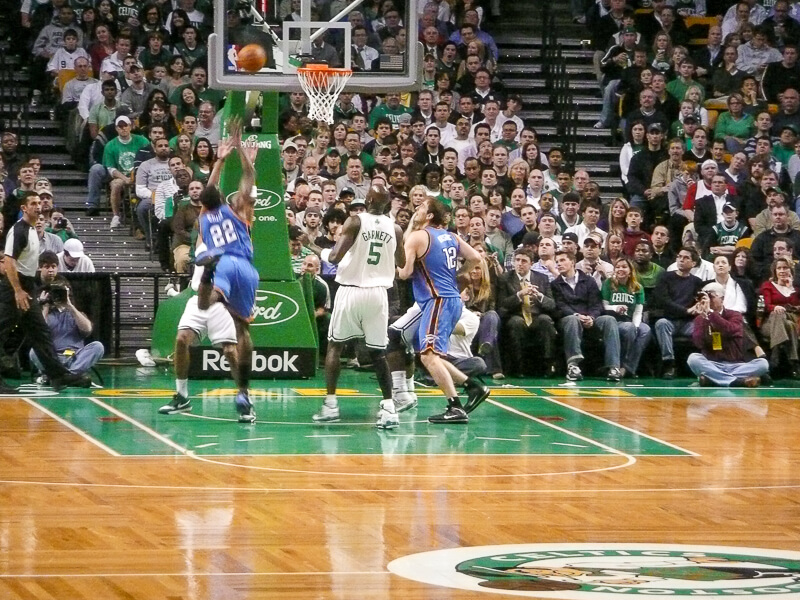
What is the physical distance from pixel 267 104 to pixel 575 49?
986 cm

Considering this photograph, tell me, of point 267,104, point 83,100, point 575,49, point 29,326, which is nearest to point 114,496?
point 29,326

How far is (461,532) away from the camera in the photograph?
9.45 m

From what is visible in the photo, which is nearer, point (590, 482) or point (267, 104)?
point (590, 482)

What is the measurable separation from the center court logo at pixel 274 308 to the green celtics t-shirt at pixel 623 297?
11.5 feet

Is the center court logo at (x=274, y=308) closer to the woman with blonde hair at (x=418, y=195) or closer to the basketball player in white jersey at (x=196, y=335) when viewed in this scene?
the woman with blonde hair at (x=418, y=195)

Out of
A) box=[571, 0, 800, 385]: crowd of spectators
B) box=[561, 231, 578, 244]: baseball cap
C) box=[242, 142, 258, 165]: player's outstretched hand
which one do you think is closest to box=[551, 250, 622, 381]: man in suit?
box=[561, 231, 578, 244]: baseball cap

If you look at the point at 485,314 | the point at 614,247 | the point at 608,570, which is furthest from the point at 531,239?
the point at 608,570

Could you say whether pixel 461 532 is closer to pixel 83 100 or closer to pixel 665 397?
pixel 665 397

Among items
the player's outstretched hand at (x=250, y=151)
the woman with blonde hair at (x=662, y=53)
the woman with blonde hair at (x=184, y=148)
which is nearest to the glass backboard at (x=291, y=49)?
the player's outstretched hand at (x=250, y=151)

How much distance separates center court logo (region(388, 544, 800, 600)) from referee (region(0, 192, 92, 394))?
24.4ft

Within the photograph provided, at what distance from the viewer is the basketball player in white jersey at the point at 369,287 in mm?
13281

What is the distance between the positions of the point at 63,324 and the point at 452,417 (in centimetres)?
438

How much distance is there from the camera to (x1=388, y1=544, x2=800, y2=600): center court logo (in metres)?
7.98

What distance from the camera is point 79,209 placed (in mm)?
20703
